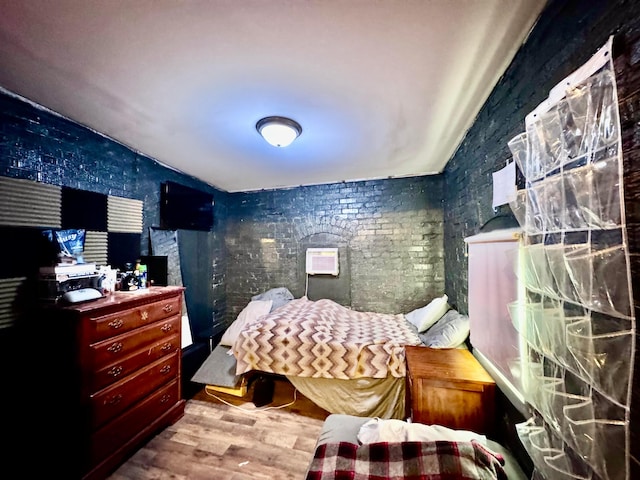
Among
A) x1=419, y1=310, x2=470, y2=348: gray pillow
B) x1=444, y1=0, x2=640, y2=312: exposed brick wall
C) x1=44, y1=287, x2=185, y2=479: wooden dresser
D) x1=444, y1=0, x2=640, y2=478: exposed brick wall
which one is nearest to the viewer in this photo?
x1=444, y1=0, x2=640, y2=478: exposed brick wall

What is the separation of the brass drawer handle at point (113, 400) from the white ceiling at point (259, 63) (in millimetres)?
2083

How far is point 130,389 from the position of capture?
6.11ft

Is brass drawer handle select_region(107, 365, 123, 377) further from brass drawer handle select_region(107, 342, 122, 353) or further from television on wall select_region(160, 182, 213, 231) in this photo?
television on wall select_region(160, 182, 213, 231)

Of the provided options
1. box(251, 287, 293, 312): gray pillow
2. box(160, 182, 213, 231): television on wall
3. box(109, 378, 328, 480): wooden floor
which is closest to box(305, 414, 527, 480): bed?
box(109, 378, 328, 480): wooden floor

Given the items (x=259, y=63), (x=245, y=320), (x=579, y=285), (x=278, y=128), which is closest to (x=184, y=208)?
(x=245, y=320)

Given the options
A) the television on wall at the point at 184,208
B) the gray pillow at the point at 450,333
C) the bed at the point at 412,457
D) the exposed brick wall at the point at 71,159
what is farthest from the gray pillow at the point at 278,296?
the bed at the point at 412,457

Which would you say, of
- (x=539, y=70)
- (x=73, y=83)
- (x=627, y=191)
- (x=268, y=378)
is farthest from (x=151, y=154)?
(x=627, y=191)

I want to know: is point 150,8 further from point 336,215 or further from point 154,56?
point 336,215

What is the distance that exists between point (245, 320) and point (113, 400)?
1.50 metres

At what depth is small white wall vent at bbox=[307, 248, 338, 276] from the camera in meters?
3.91

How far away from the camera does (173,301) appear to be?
2.29 meters

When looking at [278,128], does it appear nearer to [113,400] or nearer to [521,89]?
[521,89]

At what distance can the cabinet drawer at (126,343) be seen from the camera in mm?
1634

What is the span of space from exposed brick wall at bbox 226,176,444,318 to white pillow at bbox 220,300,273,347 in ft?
2.72
